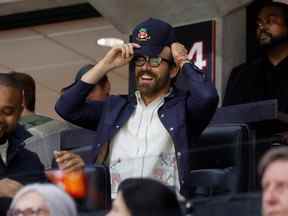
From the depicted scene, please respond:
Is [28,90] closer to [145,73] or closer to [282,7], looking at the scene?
[282,7]

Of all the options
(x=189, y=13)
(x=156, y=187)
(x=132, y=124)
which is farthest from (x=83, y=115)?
(x=189, y=13)

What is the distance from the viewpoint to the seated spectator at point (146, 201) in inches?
315

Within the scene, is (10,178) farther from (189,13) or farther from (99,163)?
(189,13)

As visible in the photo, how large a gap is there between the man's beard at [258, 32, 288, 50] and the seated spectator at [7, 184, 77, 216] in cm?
345

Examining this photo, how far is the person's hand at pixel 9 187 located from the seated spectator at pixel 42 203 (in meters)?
0.78

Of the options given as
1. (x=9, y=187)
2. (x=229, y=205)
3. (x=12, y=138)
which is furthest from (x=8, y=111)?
(x=229, y=205)

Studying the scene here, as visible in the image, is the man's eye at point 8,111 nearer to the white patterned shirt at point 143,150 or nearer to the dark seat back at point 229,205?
the white patterned shirt at point 143,150

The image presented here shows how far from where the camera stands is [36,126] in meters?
12.4

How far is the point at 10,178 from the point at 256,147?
1.53m

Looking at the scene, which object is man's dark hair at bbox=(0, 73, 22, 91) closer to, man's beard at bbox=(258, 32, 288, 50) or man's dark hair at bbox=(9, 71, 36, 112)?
man's dark hair at bbox=(9, 71, 36, 112)

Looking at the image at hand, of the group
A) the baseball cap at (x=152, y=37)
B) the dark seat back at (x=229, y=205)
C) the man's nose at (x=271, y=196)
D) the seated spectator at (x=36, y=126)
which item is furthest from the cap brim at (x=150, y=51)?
the man's nose at (x=271, y=196)

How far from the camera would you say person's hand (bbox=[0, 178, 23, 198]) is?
31.6ft

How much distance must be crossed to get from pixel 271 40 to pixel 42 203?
3660mm

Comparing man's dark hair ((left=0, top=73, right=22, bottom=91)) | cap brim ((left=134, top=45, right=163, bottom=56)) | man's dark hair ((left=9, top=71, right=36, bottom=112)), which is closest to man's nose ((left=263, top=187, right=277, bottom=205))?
cap brim ((left=134, top=45, right=163, bottom=56))
